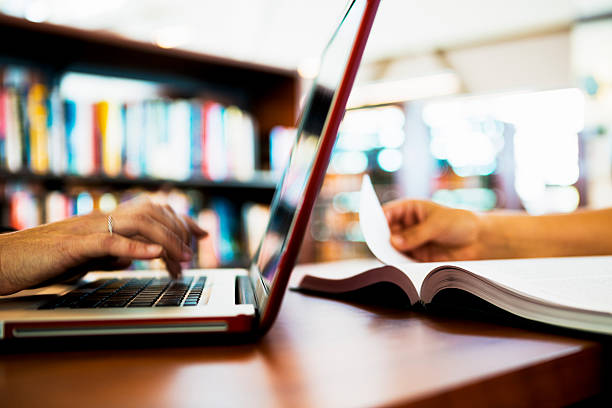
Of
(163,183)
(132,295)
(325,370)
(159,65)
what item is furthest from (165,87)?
(325,370)

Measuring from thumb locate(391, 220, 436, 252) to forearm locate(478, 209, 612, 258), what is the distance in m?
0.10

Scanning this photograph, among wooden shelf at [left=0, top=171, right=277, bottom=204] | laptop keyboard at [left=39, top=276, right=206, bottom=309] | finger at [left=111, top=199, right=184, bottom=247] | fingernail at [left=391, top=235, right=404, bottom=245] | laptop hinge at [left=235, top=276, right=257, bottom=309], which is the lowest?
laptop hinge at [left=235, top=276, right=257, bottom=309]

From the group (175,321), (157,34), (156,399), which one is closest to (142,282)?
(175,321)

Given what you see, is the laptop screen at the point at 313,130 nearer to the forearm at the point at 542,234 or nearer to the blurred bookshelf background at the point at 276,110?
the blurred bookshelf background at the point at 276,110

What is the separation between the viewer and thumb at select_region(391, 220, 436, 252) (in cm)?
73

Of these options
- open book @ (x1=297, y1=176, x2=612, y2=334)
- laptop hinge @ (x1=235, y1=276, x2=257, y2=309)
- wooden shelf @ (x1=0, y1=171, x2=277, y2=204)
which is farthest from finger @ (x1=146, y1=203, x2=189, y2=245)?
wooden shelf @ (x1=0, y1=171, x2=277, y2=204)

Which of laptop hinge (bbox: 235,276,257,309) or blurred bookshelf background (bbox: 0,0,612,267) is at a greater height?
blurred bookshelf background (bbox: 0,0,612,267)

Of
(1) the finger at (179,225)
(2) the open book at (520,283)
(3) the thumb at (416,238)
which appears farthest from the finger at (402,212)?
(1) the finger at (179,225)

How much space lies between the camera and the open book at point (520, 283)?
0.38 m

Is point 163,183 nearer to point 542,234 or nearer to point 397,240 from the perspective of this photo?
point 397,240

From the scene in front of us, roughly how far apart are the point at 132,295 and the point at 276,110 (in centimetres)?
158

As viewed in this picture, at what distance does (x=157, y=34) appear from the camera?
4375 millimetres

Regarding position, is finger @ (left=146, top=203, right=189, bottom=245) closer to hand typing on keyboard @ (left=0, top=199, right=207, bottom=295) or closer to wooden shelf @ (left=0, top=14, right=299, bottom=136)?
hand typing on keyboard @ (left=0, top=199, right=207, bottom=295)

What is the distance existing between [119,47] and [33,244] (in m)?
1.29
